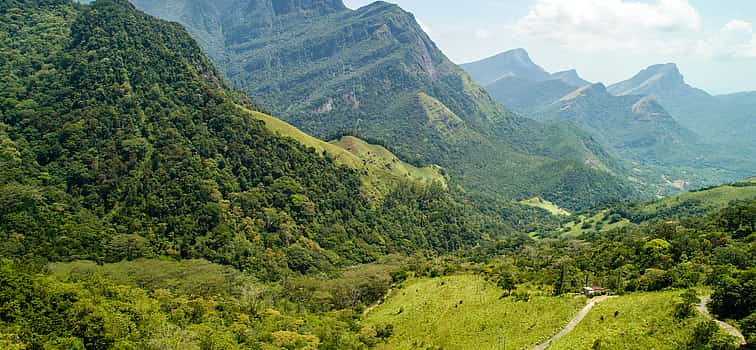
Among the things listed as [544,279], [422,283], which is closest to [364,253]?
[422,283]

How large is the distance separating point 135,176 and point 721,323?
540ft

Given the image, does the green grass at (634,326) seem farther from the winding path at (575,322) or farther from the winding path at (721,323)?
the winding path at (721,323)

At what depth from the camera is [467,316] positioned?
79125mm

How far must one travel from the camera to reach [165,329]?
6631 centimetres

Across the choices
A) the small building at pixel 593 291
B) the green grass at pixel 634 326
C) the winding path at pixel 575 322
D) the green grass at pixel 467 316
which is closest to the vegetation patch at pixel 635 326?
the green grass at pixel 634 326

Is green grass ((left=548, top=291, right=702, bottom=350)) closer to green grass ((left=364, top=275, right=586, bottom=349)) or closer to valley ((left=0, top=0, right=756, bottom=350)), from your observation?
valley ((left=0, top=0, right=756, bottom=350))

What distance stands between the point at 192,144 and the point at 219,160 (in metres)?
13.4

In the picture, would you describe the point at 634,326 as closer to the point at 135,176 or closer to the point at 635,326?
the point at 635,326

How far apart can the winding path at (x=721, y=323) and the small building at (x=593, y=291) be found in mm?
17749

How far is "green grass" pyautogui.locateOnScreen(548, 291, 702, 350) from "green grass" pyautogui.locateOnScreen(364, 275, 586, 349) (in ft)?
17.2

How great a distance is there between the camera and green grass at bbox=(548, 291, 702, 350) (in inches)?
1801

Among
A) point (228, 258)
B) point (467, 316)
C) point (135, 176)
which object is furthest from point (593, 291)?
point (135, 176)

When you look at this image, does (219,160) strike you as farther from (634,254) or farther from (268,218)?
(634,254)

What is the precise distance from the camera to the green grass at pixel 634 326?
4575cm
